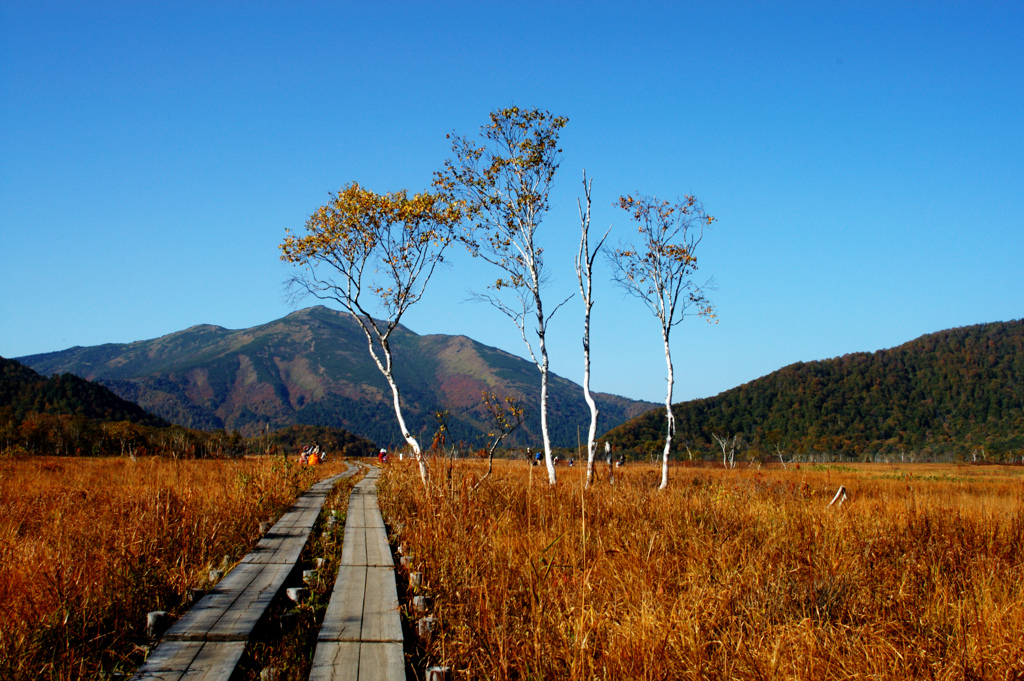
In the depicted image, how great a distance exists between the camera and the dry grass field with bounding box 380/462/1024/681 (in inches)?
113

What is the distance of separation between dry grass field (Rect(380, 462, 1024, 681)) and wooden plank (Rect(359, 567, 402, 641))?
24cm

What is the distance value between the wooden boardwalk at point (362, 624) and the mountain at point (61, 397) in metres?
58.3

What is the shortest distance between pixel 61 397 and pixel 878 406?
361 ft

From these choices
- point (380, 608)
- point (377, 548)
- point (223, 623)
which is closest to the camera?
point (223, 623)

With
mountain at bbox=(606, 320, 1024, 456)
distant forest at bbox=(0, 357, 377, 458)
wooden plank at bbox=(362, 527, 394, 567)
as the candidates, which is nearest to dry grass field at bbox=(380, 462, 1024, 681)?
wooden plank at bbox=(362, 527, 394, 567)

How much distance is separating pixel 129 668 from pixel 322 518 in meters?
4.90

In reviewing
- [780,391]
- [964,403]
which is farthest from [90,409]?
[964,403]

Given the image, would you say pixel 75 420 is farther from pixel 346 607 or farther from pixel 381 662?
pixel 381 662

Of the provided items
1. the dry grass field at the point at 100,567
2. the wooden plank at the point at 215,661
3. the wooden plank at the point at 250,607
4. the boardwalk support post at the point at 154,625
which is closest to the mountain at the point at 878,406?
the dry grass field at the point at 100,567

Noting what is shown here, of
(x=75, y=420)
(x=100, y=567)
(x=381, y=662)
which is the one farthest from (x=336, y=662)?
(x=75, y=420)

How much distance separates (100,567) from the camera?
3881 mm

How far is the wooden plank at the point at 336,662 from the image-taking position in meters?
Result: 2.71

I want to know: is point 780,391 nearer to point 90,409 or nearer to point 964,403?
point 964,403

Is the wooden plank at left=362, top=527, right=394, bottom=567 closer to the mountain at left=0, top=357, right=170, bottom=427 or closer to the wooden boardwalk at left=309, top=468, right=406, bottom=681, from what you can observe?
the wooden boardwalk at left=309, top=468, right=406, bottom=681
